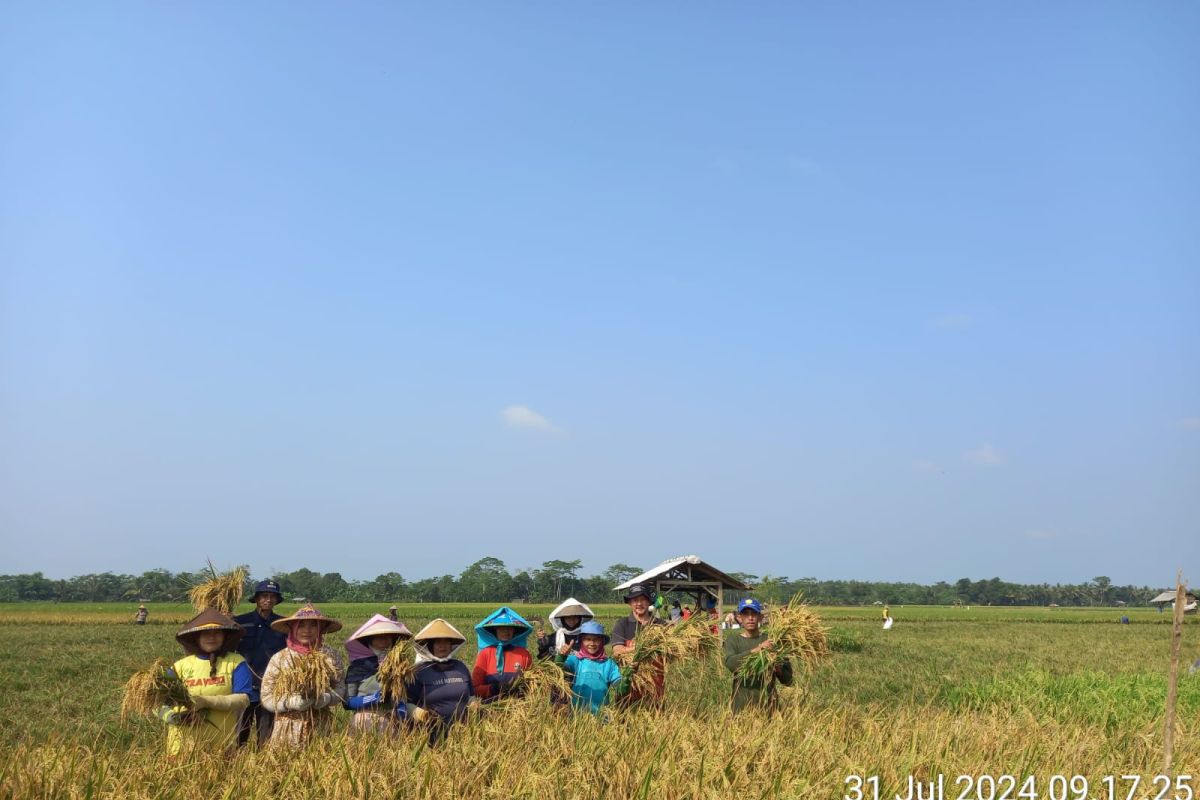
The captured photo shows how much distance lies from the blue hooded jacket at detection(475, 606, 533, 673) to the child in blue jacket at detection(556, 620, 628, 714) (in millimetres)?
345

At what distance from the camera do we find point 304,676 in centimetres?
581

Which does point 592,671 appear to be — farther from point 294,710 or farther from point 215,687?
point 215,687

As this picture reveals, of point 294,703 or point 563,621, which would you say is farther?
point 563,621

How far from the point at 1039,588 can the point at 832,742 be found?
190 meters

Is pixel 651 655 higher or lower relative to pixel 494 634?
lower

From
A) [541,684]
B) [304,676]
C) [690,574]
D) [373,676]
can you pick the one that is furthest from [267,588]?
[690,574]

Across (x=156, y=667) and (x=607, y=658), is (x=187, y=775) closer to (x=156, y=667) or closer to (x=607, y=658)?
(x=156, y=667)

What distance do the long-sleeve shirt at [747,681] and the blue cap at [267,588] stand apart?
3.98 m

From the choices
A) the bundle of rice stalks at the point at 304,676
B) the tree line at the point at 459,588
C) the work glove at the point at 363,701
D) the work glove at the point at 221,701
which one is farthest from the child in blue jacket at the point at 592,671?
the tree line at the point at 459,588

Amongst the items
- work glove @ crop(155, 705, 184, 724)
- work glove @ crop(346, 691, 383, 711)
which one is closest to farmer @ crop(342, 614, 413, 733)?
work glove @ crop(346, 691, 383, 711)

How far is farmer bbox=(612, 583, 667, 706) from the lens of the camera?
7.11 metres

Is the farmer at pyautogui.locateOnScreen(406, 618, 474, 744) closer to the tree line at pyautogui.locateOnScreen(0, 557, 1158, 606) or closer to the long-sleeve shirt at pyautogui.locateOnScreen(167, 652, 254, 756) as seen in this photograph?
the long-sleeve shirt at pyautogui.locateOnScreen(167, 652, 254, 756)

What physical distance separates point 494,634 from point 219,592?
3.01 m

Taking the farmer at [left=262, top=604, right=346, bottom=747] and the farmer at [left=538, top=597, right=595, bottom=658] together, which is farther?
the farmer at [left=538, top=597, right=595, bottom=658]
